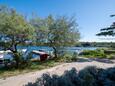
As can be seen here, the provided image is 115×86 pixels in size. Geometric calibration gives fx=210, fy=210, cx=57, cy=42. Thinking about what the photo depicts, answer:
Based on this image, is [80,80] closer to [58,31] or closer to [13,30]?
[13,30]

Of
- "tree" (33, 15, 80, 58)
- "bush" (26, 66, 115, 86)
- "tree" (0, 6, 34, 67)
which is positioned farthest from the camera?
"tree" (33, 15, 80, 58)

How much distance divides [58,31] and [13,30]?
820 centimetres

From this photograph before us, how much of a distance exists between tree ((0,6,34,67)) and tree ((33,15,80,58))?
532 centimetres

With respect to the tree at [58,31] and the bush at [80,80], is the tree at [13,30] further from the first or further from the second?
the bush at [80,80]

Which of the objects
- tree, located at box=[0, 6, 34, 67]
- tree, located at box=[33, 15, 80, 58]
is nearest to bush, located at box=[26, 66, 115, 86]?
tree, located at box=[0, 6, 34, 67]

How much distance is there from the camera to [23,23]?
17172mm

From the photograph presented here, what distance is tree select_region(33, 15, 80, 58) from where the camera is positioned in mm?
23453

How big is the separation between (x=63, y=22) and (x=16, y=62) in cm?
813

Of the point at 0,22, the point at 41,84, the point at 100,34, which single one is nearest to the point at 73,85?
the point at 41,84

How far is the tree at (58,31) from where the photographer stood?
23.5 metres

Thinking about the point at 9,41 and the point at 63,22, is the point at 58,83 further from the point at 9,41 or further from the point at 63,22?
the point at 63,22

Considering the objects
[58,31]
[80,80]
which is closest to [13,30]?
[58,31]

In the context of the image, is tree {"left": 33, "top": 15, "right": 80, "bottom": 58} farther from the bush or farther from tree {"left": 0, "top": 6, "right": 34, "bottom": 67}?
the bush

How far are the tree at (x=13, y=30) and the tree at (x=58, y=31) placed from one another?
5317 mm
